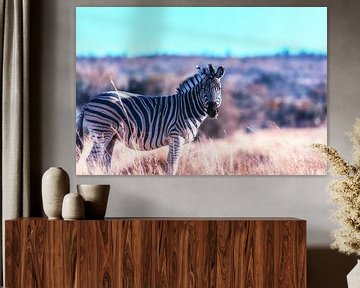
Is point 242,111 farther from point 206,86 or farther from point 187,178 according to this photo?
point 187,178

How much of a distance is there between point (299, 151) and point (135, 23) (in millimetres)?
1398

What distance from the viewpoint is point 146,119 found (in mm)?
4543

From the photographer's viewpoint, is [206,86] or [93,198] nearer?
[93,198]

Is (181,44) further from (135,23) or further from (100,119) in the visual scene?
(100,119)

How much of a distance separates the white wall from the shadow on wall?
0.08 metres

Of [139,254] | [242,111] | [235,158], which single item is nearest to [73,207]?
[139,254]

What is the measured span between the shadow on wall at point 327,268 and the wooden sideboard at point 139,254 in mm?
569

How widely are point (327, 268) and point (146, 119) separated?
5.15 ft

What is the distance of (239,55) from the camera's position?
457 centimetres

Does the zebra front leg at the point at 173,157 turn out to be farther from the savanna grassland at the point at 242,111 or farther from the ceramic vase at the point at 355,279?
the ceramic vase at the point at 355,279

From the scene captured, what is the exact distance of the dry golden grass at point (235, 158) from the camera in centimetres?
454

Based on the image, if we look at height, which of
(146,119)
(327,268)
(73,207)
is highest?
(146,119)

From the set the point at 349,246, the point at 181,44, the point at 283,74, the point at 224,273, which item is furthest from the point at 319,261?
the point at 181,44

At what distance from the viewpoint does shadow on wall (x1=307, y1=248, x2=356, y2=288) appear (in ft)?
14.9
